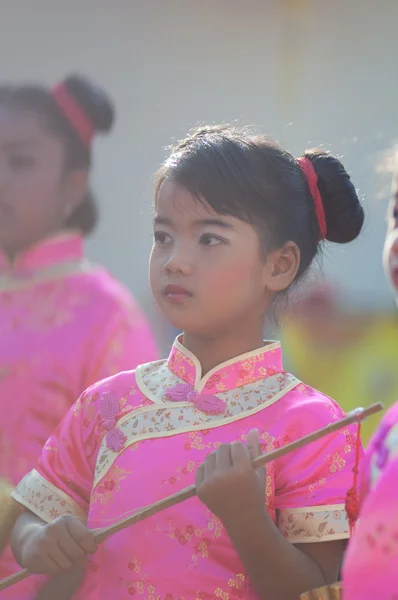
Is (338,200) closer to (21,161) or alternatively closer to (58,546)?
(58,546)

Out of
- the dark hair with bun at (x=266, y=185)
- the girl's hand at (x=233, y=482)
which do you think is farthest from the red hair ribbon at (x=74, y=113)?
the girl's hand at (x=233, y=482)

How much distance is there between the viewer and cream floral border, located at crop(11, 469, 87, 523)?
134cm

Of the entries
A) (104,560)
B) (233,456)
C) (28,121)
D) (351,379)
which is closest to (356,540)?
(233,456)

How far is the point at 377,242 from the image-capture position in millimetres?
2637

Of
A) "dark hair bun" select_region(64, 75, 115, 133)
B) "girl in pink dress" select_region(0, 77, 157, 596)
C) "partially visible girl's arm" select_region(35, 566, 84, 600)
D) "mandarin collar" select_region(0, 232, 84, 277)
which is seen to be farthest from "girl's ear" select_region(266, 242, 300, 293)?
"dark hair bun" select_region(64, 75, 115, 133)

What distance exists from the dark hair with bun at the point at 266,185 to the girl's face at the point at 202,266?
0.07ft

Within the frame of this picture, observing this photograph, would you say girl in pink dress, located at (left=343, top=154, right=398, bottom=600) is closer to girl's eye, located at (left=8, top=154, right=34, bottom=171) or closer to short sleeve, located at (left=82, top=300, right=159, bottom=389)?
short sleeve, located at (left=82, top=300, right=159, bottom=389)

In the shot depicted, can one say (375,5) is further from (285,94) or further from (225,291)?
(225,291)

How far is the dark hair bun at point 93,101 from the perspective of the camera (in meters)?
2.28

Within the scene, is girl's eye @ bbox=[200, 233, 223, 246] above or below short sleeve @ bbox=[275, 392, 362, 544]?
above

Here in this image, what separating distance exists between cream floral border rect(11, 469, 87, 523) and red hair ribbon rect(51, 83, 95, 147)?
3.58 feet

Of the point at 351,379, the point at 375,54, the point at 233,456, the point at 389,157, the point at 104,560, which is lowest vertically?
the point at 351,379

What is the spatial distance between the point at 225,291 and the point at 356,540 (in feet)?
1.48

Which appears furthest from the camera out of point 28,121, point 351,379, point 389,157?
point 351,379
